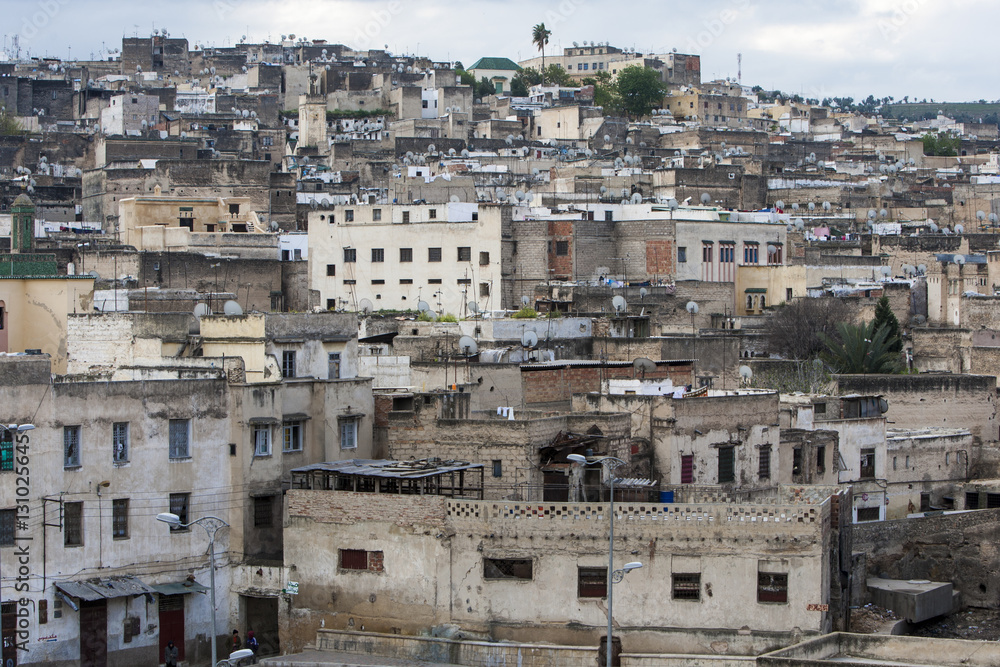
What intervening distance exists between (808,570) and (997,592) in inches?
416

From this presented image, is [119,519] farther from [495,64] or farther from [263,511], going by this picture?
[495,64]

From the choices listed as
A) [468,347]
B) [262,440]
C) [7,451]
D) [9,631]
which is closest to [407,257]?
[468,347]

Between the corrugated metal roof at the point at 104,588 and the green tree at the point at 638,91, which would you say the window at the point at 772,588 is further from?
the green tree at the point at 638,91

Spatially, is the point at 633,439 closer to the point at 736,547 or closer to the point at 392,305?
the point at 736,547

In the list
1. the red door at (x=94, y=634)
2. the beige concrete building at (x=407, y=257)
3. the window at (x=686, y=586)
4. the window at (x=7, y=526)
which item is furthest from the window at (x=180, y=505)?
the beige concrete building at (x=407, y=257)

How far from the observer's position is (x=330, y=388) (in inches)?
1235

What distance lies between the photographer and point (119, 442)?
27.6m

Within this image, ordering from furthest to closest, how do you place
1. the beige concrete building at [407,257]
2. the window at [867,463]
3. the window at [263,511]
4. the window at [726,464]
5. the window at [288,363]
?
1. the beige concrete building at [407,257]
2. the window at [867,463]
3. the window at [726,464]
4. the window at [288,363]
5. the window at [263,511]

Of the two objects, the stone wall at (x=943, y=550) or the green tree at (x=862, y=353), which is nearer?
the stone wall at (x=943, y=550)

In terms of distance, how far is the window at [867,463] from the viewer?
37.8m

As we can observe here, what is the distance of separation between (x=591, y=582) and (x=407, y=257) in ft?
97.3

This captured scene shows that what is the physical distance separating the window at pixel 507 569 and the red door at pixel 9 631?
7.83 meters

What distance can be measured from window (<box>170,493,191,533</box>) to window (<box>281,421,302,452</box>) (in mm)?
2393

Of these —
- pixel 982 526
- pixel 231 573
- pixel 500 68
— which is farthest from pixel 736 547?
pixel 500 68
